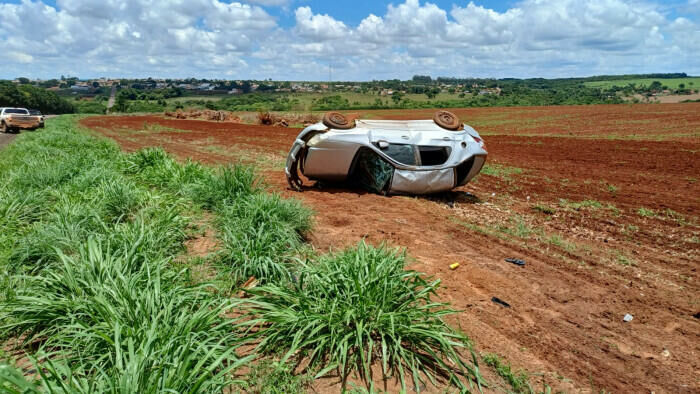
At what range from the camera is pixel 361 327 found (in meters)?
2.57

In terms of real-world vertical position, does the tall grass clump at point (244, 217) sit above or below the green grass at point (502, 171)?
above

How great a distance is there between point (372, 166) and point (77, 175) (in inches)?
198

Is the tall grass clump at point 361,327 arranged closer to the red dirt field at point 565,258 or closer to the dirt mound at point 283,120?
the red dirt field at point 565,258

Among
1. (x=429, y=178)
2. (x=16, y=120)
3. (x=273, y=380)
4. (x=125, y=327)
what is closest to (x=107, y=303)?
(x=125, y=327)

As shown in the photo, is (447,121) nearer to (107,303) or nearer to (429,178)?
(429,178)

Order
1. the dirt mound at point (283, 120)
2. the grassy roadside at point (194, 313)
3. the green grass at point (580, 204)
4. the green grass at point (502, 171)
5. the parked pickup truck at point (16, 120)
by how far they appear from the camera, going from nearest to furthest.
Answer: the grassy roadside at point (194, 313)
the green grass at point (580, 204)
the green grass at point (502, 171)
the parked pickup truck at point (16, 120)
the dirt mound at point (283, 120)

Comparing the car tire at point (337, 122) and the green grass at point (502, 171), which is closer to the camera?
the car tire at point (337, 122)

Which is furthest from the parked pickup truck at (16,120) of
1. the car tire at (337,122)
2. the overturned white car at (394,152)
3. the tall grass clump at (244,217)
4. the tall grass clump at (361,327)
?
the tall grass clump at (361,327)

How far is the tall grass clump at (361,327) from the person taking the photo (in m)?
2.56

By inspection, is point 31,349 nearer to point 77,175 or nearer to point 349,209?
point 349,209

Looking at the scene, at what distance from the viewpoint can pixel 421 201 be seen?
7.25 meters

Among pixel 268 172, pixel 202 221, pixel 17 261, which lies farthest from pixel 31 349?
pixel 268 172

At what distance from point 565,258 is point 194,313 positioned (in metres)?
4.44

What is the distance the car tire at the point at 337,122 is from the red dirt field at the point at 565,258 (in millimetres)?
1294
